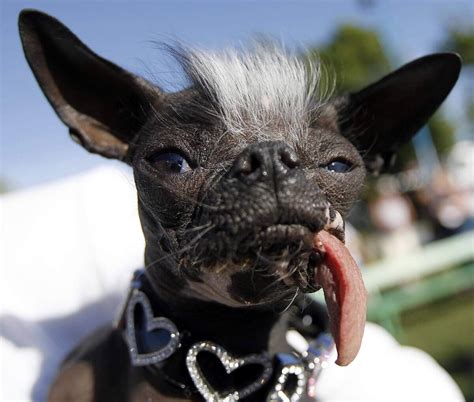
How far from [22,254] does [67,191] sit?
0.19 metres

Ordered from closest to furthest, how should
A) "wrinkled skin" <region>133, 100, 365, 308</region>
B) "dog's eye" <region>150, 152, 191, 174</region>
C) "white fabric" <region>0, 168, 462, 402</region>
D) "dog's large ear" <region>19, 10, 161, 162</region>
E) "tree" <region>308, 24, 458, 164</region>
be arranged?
"wrinkled skin" <region>133, 100, 365, 308</region>, "dog's eye" <region>150, 152, 191, 174</region>, "dog's large ear" <region>19, 10, 161, 162</region>, "white fabric" <region>0, 168, 462, 402</region>, "tree" <region>308, 24, 458, 164</region>

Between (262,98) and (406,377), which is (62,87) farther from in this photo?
(406,377)

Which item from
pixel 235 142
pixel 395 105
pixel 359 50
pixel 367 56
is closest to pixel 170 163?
pixel 235 142

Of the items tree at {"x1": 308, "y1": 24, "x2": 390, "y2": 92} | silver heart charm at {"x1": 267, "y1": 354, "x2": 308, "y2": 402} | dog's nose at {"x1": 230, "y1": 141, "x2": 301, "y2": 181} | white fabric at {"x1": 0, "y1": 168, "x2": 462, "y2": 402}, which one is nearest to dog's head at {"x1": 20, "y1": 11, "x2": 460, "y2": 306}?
dog's nose at {"x1": 230, "y1": 141, "x2": 301, "y2": 181}

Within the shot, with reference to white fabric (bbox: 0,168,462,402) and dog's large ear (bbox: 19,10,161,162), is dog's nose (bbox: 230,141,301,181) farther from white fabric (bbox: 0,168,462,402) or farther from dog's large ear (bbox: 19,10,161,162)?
white fabric (bbox: 0,168,462,402)

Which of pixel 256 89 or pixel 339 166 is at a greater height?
pixel 256 89

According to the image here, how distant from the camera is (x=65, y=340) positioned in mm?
1374

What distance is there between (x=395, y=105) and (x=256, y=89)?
40 cm

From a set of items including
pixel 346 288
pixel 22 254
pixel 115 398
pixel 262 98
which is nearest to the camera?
pixel 346 288

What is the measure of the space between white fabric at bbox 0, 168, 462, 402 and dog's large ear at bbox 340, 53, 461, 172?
0.41 m

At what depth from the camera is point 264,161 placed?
745 mm

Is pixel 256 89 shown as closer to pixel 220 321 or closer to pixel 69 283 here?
pixel 220 321

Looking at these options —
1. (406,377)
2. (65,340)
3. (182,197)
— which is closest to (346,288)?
(182,197)

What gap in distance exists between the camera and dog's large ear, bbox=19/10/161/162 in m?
1.03
